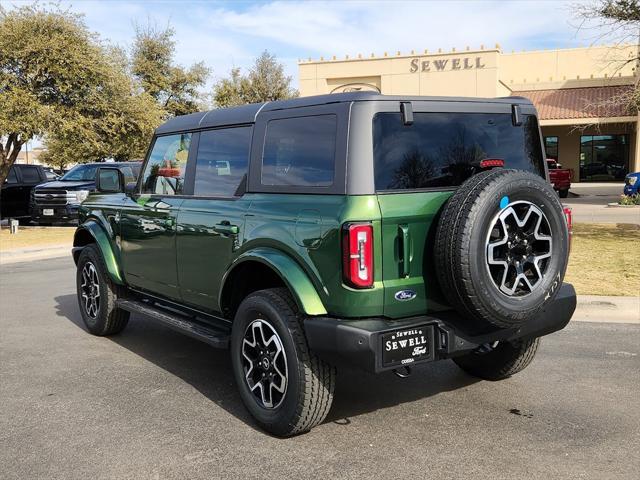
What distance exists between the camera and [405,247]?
138 inches

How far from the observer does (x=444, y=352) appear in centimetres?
360

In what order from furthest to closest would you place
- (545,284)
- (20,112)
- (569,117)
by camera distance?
(569,117) → (20,112) → (545,284)

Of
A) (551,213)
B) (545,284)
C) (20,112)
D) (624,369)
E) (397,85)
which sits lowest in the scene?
(624,369)

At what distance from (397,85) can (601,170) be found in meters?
12.7

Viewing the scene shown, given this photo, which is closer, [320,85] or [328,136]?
[328,136]

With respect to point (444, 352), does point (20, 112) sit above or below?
above

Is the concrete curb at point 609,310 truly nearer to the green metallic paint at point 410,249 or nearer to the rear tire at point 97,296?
the green metallic paint at point 410,249

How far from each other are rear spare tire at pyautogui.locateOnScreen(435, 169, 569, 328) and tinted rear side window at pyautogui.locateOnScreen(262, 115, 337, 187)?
0.75m

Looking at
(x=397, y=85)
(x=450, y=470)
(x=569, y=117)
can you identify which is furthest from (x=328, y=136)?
(x=397, y=85)

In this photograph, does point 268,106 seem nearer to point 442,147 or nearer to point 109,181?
point 442,147

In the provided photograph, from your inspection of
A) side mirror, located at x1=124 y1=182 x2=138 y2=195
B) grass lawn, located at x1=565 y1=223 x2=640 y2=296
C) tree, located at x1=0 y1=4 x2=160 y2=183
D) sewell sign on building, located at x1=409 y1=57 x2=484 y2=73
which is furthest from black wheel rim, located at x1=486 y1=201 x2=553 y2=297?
sewell sign on building, located at x1=409 y1=57 x2=484 y2=73

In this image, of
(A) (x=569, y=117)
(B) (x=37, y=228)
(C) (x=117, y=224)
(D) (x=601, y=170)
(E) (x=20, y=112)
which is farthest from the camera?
(D) (x=601, y=170)

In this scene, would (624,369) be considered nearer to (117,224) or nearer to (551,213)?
(551,213)

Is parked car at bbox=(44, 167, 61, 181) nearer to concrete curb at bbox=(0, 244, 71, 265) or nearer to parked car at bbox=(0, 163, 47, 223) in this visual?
parked car at bbox=(0, 163, 47, 223)
